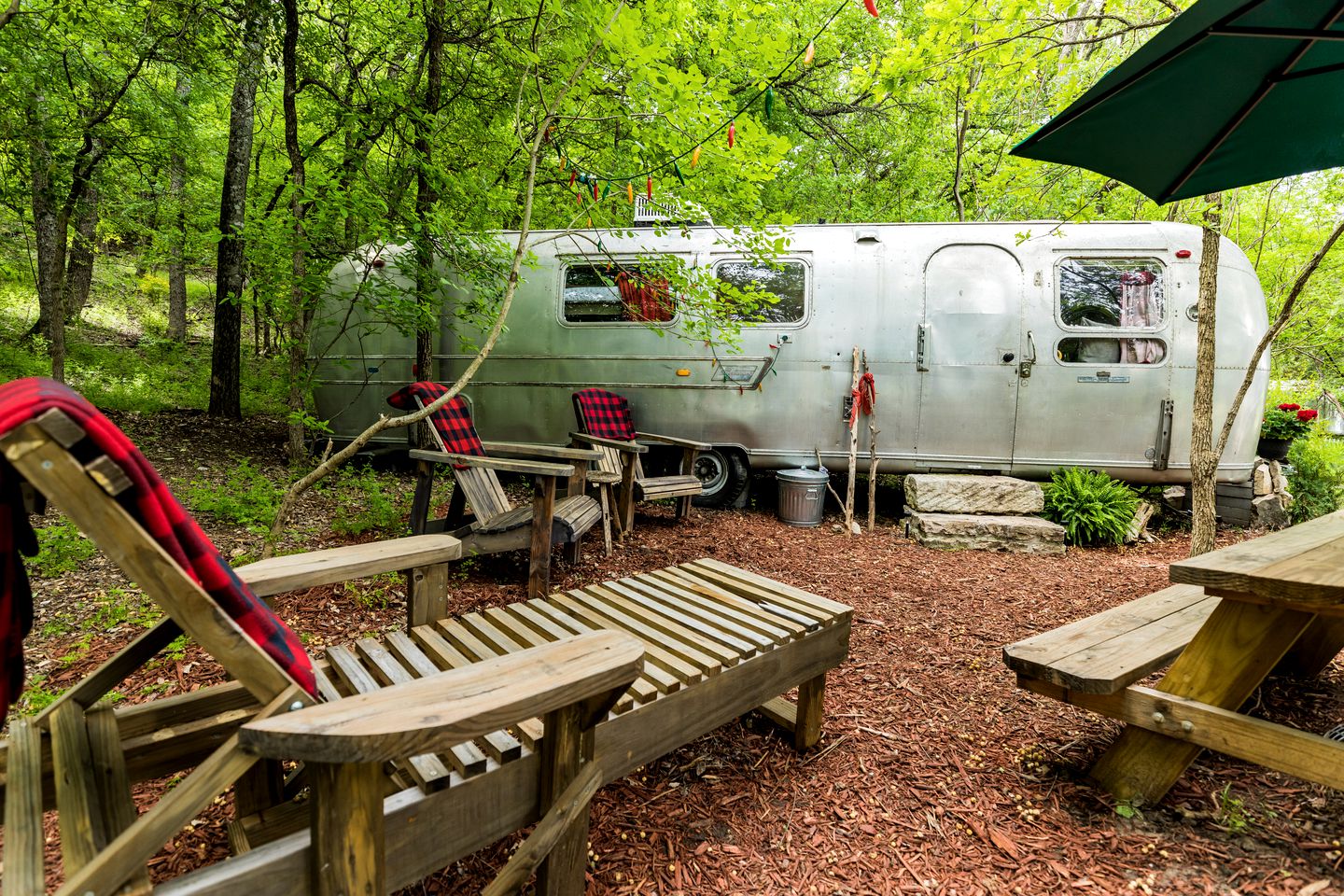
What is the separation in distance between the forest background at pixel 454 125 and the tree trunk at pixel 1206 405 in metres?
0.32

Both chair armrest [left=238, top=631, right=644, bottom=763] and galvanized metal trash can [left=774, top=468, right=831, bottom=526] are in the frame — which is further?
galvanized metal trash can [left=774, top=468, right=831, bottom=526]

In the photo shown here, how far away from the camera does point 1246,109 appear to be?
2.48 m

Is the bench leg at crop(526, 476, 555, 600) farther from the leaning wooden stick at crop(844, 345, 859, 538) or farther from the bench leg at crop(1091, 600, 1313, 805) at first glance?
the leaning wooden stick at crop(844, 345, 859, 538)

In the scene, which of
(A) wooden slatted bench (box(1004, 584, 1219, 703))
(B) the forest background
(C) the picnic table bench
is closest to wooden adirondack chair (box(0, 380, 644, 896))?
(A) wooden slatted bench (box(1004, 584, 1219, 703))

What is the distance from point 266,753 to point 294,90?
5.23 meters

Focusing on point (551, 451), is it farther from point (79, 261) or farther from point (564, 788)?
point (79, 261)

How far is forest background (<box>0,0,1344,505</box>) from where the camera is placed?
3689mm

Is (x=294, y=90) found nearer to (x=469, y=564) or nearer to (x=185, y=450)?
(x=185, y=450)

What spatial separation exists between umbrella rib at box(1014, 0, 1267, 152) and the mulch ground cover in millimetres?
2321

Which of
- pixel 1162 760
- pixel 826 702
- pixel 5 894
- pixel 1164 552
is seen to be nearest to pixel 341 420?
pixel 826 702

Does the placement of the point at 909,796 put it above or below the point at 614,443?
below

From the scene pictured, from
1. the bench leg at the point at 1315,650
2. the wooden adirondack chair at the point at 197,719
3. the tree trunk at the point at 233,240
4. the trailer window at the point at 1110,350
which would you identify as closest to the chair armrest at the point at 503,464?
the wooden adirondack chair at the point at 197,719

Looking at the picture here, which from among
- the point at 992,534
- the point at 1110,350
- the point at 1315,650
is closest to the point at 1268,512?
the point at 1110,350

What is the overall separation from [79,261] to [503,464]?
7.37 m
